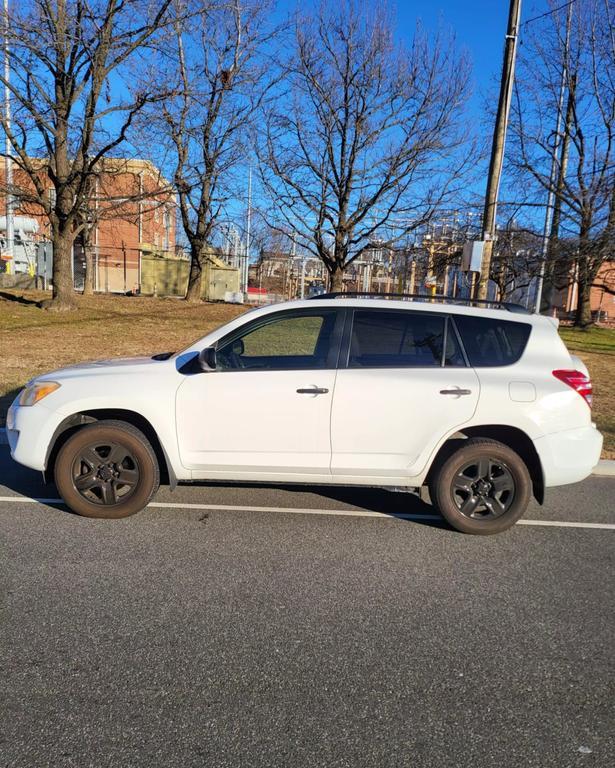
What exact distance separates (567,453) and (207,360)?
9.13ft

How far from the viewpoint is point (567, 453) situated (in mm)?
4461

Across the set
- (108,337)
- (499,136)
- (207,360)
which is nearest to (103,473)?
(207,360)

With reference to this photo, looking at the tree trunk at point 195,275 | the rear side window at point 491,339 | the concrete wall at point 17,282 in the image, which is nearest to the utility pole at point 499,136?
the rear side window at point 491,339

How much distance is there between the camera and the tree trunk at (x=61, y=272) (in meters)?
18.7

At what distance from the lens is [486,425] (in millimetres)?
4504

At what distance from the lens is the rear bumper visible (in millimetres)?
4434

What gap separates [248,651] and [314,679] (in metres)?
0.39

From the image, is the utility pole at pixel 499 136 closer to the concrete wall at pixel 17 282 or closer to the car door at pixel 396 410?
the car door at pixel 396 410

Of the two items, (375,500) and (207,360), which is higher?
(207,360)

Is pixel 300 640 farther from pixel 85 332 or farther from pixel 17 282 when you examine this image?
pixel 17 282

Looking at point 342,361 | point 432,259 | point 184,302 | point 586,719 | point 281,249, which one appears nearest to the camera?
point 586,719

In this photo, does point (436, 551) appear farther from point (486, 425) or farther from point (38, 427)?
point (38, 427)

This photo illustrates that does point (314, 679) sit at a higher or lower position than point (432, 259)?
lower

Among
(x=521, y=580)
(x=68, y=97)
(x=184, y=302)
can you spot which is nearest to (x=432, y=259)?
(x=184, y=302)
